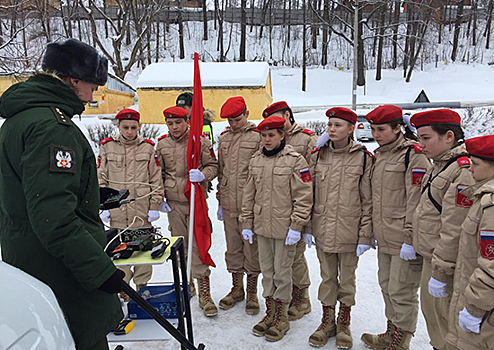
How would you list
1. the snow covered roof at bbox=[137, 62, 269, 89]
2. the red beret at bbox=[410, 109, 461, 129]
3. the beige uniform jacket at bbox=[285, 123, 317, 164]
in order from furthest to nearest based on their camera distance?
the snow covered roof at bbox=[137, 62, 269, 89], the beige uniform jacket at bbox=[285, 123, 317, 164], the red beret at bbox=[410, 109, 461, 129]

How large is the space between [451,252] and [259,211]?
1.70m

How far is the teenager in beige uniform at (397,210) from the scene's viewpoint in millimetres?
2975

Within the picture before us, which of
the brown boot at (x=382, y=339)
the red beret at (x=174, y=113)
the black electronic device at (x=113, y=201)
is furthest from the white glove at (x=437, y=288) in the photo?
the red beret at (x=174, y=113)

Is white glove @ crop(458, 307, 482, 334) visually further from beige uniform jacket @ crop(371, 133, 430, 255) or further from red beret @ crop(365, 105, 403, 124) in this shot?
red beret @ crop(365, 105, 403, 124)

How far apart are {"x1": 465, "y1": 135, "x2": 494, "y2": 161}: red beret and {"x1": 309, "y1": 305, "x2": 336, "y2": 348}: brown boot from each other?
1.94m

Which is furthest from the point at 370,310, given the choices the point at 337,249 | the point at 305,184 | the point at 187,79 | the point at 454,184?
the point at 187,79

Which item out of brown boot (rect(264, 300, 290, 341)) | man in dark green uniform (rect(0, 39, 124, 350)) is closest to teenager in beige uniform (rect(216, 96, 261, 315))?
brown boot (rect(264, 300, 290, 341))

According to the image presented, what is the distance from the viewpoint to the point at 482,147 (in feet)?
6.86

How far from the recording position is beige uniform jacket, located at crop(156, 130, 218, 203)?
4.16m

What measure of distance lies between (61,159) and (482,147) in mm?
2182

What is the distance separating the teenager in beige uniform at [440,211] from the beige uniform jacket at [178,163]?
7.26ft

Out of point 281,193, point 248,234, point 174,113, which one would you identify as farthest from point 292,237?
point 174,113

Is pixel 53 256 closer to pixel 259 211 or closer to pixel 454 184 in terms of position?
pixel 259 211

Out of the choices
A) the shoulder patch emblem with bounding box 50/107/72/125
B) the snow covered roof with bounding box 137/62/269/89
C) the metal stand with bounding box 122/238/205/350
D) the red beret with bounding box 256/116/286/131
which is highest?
the snow covered roof with bounding box 137/62/269/89
